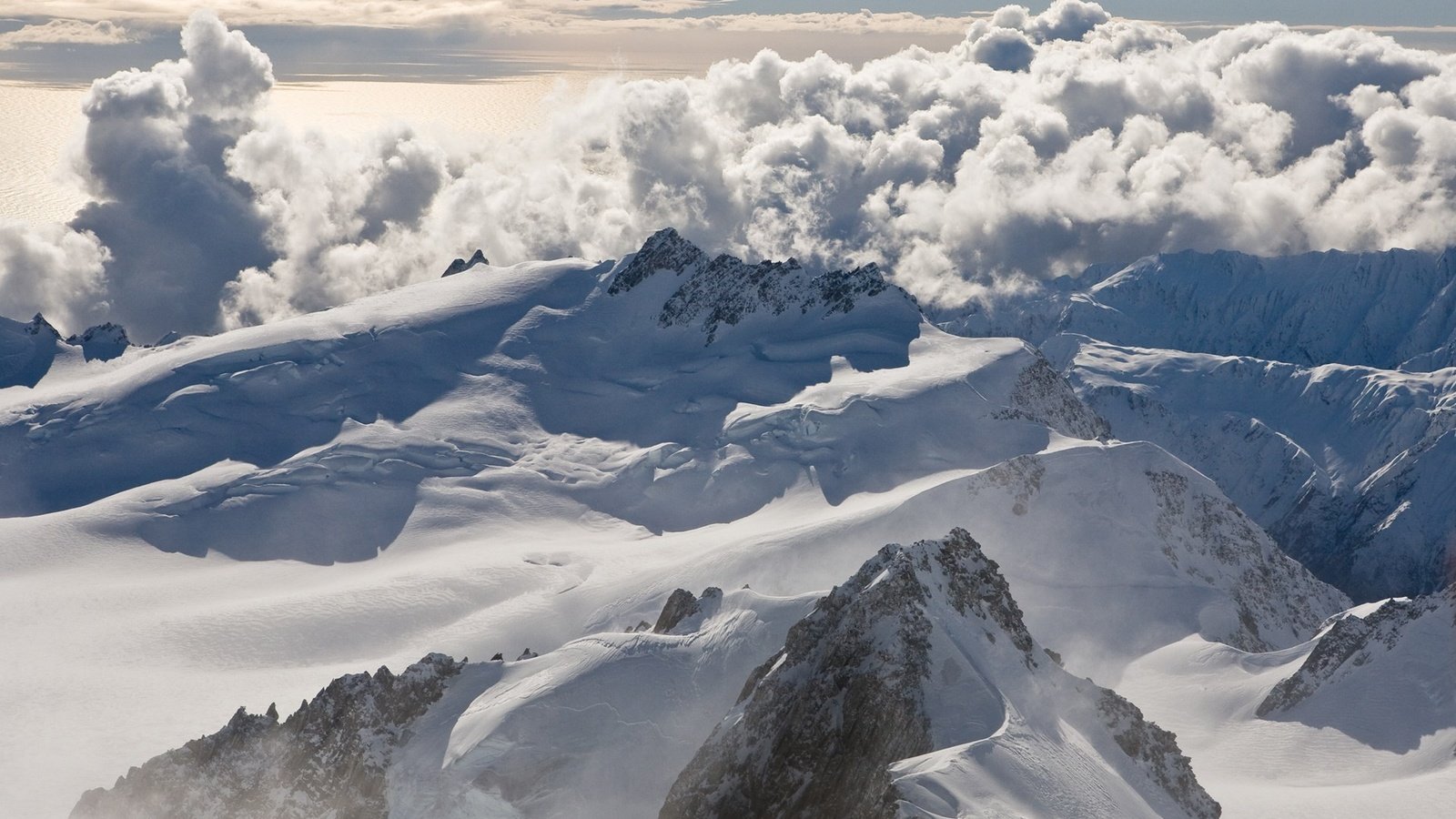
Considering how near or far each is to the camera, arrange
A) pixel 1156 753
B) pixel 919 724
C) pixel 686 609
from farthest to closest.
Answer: pixel 686 609 → pixel 1156 753 → pixel 919 724

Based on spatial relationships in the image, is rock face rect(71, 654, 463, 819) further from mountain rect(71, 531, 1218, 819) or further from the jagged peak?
the jagged peak

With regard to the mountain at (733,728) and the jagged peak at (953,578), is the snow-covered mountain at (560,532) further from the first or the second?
the jagged peak at (953,578)

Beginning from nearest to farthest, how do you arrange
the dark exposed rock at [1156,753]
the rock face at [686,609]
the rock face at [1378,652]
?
1. the dark exposed rock at [1156,753]
2. the rock face at [686,609]
3. the rock face at [1378,652]

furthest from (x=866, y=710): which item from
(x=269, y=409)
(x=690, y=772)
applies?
(x=269, y=409)

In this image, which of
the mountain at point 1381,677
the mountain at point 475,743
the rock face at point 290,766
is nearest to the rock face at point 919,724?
the mountain at point 475,743

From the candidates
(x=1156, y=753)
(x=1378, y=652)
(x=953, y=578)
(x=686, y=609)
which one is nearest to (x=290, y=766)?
(x=686, y=609)

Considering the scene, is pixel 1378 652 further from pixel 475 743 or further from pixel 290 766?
pixel 290 766

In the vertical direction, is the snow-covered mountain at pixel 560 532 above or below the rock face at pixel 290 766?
below
